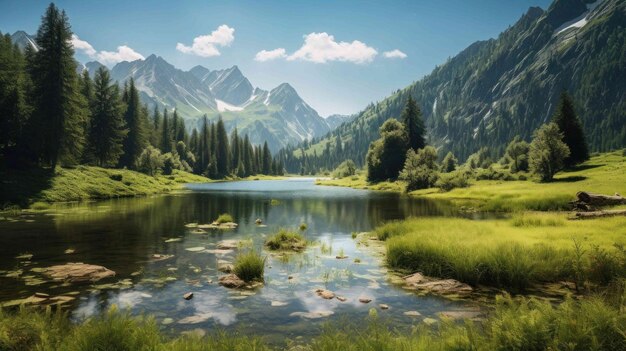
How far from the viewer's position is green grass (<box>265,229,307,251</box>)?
84.6ft

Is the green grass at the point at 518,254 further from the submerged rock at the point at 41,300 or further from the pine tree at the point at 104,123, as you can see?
the pine tree at the point at 104,123

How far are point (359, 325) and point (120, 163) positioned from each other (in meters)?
112

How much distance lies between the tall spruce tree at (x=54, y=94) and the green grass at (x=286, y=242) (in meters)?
50.6

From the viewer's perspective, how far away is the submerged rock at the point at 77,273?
17109 mm

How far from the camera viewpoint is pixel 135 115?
11481 cm

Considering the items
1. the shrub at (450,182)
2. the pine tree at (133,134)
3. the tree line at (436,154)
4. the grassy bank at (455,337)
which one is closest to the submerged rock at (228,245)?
the grassy bank at (455,337)

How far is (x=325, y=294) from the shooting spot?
1546 cm

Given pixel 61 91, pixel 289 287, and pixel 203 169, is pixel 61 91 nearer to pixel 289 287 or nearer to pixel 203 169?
pixel 289 287

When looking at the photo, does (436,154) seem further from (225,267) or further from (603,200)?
(225,267)

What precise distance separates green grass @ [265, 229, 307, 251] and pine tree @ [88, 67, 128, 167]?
249 feet

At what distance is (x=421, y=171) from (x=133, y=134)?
81550 mm

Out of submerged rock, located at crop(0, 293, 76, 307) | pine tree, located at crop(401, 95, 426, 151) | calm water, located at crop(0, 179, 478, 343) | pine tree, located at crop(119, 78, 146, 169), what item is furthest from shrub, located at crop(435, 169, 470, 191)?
pine tree, located at crop(119, 78, 146, 169)

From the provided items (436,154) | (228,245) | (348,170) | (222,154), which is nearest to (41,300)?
(228,245)

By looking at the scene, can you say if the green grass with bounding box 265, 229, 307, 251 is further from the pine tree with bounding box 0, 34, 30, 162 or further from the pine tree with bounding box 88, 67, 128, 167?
the pine tree with bounding box 88, 67, 128, 167
